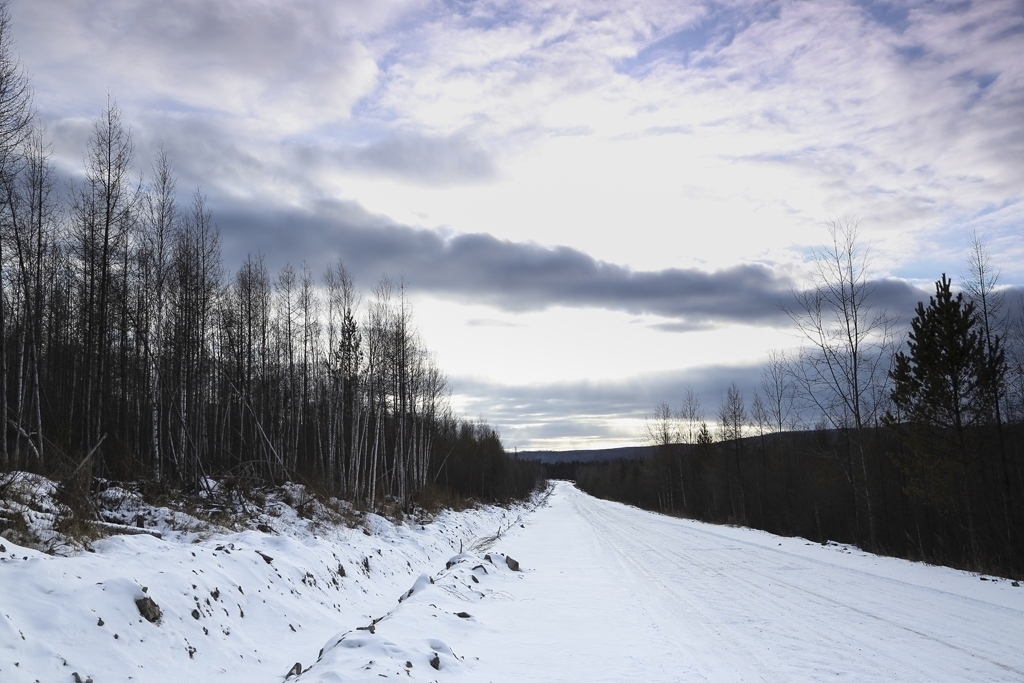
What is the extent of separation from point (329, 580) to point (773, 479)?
5643 centimetres

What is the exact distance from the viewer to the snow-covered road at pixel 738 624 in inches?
266

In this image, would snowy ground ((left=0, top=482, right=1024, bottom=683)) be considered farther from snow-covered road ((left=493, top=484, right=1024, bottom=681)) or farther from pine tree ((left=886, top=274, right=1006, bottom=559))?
pine tree ((left=886, top=274, right=1006, bottom=559))

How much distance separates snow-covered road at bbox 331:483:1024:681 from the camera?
6.76 m

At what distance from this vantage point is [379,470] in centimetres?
4016

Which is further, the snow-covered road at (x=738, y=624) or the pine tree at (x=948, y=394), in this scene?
the pine tree at (x=948, y=394)

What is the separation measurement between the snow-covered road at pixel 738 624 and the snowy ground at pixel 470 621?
0.04 meters

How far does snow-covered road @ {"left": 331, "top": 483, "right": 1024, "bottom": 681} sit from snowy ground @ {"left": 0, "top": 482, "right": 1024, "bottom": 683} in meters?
0.04

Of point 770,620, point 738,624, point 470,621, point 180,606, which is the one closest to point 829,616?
point 770,620

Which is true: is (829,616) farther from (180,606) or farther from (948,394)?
(948,394)

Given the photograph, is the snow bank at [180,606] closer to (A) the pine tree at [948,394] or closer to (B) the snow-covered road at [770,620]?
(B) the snow-covered road at [770,620]

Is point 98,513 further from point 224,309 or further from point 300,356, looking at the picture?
point 300,356

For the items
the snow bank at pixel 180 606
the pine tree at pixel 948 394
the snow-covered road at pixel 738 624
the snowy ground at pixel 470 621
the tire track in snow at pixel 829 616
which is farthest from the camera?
the pine tree at pixel 948 394

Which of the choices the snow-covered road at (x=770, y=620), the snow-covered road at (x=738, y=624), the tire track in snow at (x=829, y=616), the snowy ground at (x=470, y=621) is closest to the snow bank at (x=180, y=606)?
the snowy ground at (x=470, y=621)

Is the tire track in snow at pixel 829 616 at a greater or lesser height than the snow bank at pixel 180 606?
lesser
